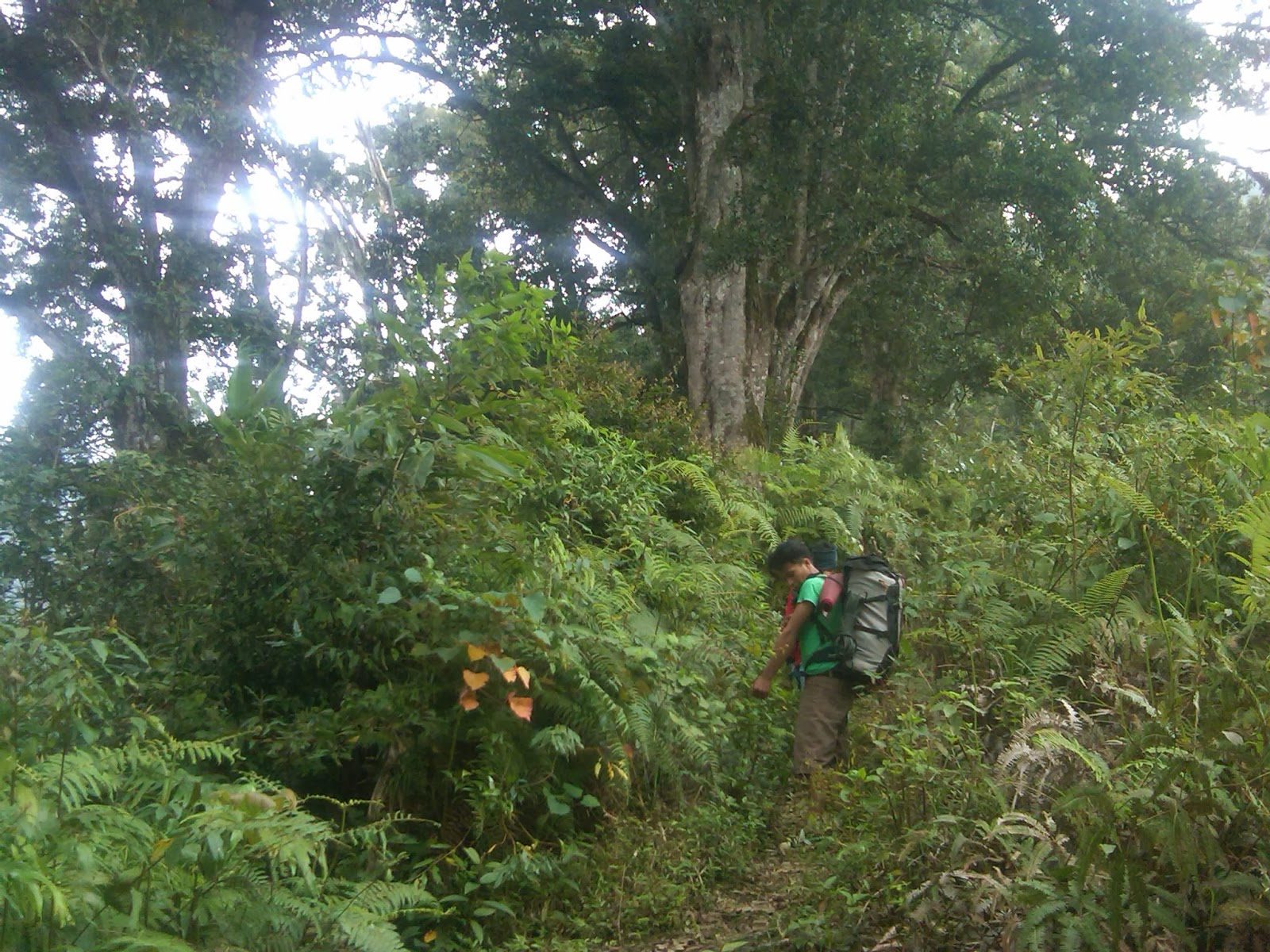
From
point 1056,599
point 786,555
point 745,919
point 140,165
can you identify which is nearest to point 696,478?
point 786,555

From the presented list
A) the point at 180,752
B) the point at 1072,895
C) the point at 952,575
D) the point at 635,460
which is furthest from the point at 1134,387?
the point at 180,752

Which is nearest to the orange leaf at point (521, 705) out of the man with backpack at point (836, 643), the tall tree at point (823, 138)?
the man with backpack at point (836, 643)

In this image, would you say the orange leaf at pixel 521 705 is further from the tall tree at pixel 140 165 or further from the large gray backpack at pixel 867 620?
the tall tree at pixel 140 165

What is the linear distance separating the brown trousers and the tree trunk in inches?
331

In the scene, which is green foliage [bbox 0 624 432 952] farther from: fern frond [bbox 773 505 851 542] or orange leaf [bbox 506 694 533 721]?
fern frond [bbox 773 505 851 542]

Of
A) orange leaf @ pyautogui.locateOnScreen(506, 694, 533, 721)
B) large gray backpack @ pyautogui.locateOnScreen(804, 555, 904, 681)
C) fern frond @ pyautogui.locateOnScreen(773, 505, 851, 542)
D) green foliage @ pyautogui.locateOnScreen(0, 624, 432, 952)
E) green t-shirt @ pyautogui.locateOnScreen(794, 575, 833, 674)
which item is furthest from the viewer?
fern frond @ pyautogui.locateOnScreen(773, 505, 851, 542)

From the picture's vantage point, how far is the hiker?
244 inches

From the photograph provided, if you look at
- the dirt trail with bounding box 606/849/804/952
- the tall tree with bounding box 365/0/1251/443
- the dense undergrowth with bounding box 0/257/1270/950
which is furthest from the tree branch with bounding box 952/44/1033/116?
the dirt trail with bounding box 606/849/804/952

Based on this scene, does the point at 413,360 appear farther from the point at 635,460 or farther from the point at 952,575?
the point at 635,460

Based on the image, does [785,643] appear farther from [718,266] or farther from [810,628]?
[718,266]

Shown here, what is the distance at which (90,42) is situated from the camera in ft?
47.4

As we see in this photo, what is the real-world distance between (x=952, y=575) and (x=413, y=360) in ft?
12.6

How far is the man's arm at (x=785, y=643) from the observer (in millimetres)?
6418

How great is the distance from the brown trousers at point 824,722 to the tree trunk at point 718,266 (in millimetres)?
8416
